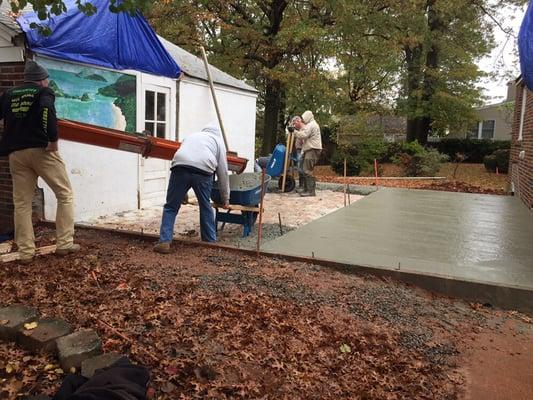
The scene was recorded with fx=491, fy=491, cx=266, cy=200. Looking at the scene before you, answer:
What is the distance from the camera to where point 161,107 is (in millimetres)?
9281

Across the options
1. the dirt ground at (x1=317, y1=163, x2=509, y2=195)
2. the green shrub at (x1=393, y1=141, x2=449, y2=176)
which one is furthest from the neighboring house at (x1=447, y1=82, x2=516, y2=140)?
the green shrub at (x1=393, y1=141, x2=449, y2=176)

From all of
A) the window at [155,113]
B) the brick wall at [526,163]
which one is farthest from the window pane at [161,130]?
the brick wall at [526,163]

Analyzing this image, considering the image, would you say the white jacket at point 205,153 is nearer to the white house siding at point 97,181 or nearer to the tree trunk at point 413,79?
the white house siding at point 97,181

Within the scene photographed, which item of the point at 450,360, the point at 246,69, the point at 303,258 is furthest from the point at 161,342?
the point at 246,69

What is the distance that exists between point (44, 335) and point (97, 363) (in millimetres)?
598

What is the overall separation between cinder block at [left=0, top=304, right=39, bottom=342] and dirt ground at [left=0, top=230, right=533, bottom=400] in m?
0.09

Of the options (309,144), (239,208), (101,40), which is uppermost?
(101,40)

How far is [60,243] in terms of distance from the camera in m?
5.36

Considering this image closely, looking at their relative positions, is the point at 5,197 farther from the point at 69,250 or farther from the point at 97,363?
the point at 97,363

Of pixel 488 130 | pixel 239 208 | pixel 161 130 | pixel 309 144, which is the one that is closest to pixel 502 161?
pixel 309 144

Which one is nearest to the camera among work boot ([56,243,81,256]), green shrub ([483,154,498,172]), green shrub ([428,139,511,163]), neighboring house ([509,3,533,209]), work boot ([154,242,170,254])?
neighboring house ([509,3,533,209])

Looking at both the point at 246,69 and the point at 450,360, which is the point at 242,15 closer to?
the point at 246,69

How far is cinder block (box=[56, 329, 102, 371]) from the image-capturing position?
3.00 m

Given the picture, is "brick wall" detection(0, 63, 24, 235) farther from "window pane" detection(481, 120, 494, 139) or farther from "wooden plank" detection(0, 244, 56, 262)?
"window pane" detection(481, 120, 494, 139)
